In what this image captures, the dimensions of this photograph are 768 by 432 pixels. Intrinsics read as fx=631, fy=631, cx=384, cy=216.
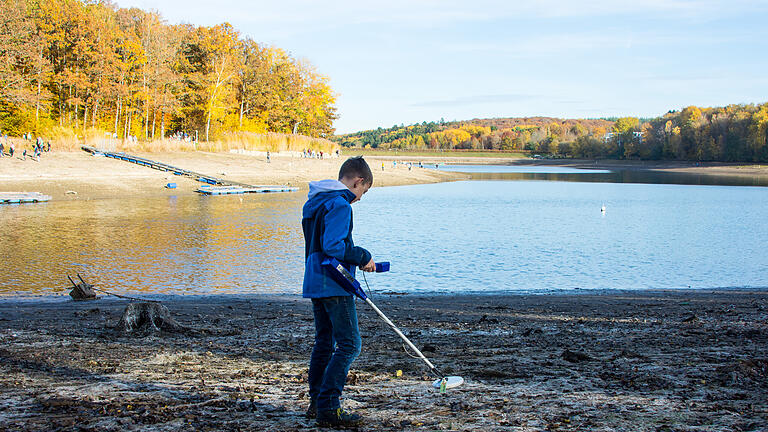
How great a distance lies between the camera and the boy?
174 inches

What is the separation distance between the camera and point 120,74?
53.6 m

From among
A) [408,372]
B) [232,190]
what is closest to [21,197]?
[232,190]

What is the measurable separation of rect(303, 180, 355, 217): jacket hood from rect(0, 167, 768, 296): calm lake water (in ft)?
31.2

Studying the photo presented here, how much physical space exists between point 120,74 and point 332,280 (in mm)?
55287

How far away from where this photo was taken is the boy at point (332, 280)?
4.42 meters

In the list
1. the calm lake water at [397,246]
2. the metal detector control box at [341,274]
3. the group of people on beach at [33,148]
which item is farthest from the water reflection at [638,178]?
the metal detector control box at [341,274]

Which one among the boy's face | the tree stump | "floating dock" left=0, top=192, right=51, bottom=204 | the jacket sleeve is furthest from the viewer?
"floating dock" left=0, top=192, right=51, bottom=204

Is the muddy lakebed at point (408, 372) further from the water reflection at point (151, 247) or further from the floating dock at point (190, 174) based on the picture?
the floating dock at point (190, 174)

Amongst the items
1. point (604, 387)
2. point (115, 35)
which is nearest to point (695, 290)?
point (604, 387)

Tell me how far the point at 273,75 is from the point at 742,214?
2135 inches

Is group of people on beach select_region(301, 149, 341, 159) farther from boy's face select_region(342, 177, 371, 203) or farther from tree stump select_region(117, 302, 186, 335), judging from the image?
boy's face select_region(342, 177, 371, 203)

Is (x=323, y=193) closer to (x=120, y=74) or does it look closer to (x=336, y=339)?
(x=336, y=339)

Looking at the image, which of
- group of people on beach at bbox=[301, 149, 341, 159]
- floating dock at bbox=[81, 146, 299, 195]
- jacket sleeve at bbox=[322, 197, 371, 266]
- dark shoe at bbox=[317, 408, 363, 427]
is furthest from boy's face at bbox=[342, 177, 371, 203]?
group of people on beach at bbox=[301, 149, 341, 159]

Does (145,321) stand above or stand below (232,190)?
below
